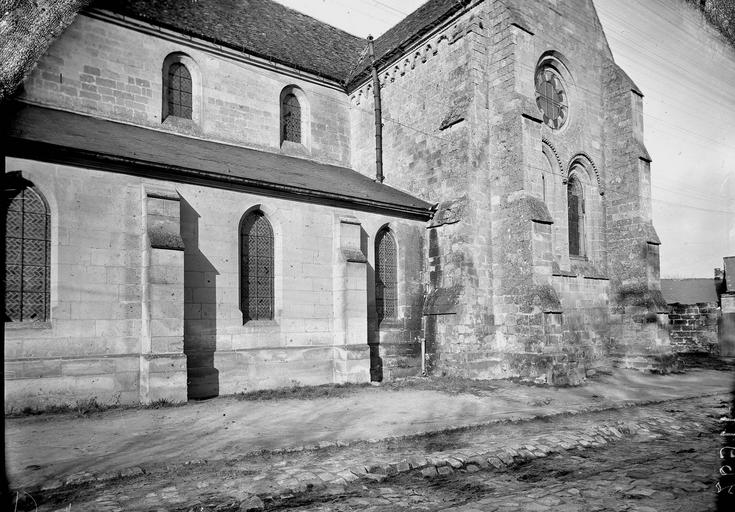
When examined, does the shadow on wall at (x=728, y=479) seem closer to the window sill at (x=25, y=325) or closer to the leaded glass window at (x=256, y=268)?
the leaded glass window at (x=256, y=268)

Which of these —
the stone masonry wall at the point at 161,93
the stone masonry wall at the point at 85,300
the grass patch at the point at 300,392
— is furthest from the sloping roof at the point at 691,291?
the stone masonry wall at the point at 85,300

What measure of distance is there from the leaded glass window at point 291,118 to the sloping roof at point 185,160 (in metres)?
1.25

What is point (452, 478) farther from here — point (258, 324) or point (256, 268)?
point (256, 268)

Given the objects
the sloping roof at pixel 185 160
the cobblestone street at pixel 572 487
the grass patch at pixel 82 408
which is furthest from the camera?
the sloping roof at pixel 185 160

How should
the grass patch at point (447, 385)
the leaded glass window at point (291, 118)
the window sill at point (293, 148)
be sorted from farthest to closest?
the leaded glass window at point (291, 118), the window sill at point (293, 148), the grass patch at point (447, 385)

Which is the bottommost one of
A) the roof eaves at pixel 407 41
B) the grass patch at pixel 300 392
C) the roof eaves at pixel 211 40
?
the grass patch at pixel 300 392

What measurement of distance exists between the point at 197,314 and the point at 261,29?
1154 cm

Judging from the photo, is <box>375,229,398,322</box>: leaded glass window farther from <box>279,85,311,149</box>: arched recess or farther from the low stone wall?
the low stone wall

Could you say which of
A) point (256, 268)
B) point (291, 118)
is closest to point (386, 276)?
point (256, 268)

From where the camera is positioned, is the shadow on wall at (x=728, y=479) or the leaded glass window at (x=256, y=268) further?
the leaded glass window at (x=256, y=268)

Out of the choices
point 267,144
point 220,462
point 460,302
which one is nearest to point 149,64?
point 267,144

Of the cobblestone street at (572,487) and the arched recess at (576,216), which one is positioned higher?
the arched recess at (576,216)

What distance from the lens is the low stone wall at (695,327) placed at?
994 inches

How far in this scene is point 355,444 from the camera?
7.34 m
